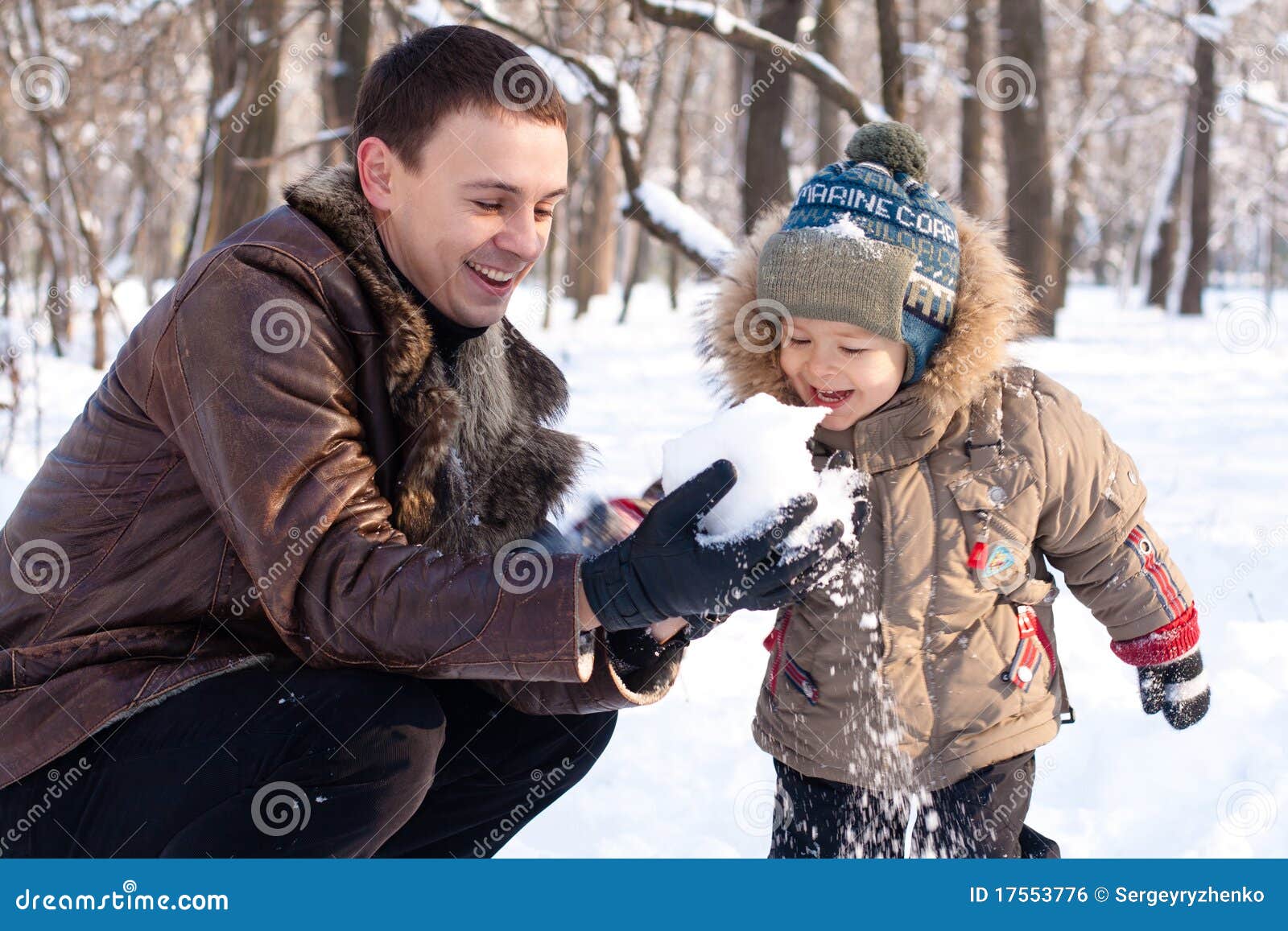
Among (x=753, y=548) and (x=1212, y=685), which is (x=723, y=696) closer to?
(x=1212, y=685)

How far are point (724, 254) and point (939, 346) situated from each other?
1734 millimetres

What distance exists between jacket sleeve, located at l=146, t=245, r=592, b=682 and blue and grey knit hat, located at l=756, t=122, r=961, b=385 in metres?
0.77

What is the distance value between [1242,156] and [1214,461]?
92.4ft

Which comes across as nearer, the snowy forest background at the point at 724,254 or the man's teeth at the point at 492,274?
the man's teeth at the point at 492,274

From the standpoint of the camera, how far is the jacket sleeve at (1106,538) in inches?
84.7

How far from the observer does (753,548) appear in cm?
169

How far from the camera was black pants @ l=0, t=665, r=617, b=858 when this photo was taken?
1.74 m

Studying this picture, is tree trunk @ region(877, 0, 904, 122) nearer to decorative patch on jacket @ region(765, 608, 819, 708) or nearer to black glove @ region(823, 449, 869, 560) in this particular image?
black glove @ region(823, 449, 869, 560)

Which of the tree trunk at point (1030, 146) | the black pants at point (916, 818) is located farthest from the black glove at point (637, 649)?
the tree trunk at point (1030, 146)

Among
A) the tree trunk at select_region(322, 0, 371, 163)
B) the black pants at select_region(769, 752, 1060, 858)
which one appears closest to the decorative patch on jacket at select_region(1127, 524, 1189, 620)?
the black pants at select_region(769, 752, 1060, 858)

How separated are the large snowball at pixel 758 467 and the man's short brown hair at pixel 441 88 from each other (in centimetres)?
69

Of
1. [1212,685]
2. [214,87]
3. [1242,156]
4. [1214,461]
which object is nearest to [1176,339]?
[1214,461]

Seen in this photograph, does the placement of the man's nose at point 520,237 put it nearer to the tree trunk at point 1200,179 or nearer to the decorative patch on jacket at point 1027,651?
the decorative patch on jacket at point 1027,651

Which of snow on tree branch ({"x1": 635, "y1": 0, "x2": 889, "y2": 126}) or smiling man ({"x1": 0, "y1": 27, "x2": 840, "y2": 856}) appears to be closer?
smiling man ({"x1": 0, "y1": 27, "x2": 840, "y2": 856})
